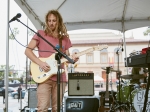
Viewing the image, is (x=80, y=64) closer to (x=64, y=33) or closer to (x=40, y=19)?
(x=40, y=19)

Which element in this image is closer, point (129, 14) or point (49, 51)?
point (49, 51)

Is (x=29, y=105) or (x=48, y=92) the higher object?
(x=48, y=92)

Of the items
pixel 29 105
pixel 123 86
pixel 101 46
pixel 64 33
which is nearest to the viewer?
pixel 64 33

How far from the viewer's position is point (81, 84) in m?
3.35

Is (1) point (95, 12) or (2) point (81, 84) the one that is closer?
(2) point (81, 84)

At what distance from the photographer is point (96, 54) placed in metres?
22.4

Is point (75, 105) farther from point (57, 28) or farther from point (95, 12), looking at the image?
point (95, 12)

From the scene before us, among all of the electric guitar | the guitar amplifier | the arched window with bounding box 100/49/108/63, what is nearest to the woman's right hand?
the electric guitar

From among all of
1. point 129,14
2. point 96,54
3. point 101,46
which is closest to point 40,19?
point 129,14

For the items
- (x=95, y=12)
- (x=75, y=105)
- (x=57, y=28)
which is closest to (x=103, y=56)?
(x=95, y=12)

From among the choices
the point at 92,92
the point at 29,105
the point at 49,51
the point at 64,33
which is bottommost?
the point at 29,105

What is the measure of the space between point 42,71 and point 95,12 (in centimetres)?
455

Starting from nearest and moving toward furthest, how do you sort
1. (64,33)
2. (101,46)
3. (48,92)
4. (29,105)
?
(48,92) < (64,33) < (101,46) < (29,105)

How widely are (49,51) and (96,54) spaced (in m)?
20.5
